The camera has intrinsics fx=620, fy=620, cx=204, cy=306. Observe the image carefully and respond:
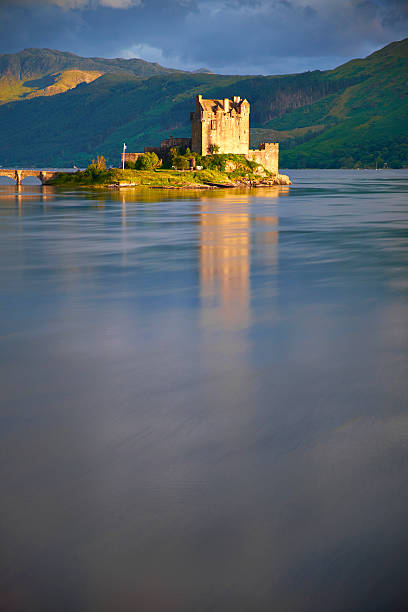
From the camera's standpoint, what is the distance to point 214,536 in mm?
5672

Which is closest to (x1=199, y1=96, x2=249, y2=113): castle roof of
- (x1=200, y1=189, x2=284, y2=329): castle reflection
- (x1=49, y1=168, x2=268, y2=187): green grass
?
(x1=49, y1=168, x2=268, y2=187): green grass

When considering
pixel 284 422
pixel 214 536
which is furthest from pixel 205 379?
pixel 214 536

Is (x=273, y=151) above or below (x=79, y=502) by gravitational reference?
above

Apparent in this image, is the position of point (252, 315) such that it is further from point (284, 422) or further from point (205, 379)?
point (284, 422)

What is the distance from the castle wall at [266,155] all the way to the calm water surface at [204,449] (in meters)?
91.0

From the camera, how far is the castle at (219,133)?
100 metres

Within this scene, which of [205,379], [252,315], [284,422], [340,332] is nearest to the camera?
[284,422]

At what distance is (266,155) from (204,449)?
105 m

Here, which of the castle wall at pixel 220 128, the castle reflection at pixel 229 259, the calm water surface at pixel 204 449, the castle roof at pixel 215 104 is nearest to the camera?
the calm water surface at pixel 204 449

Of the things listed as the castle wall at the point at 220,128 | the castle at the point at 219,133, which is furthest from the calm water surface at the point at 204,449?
the castle at the point at 219,133

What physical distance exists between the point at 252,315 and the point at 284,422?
672 cm

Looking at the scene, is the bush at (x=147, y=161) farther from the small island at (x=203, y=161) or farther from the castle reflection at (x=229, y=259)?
the castle reflection at (x=229, y=259)

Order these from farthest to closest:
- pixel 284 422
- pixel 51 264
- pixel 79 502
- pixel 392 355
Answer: pixel 51 264, pixel 392 355, pixel 284 422, pixel 79 502

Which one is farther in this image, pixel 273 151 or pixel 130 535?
pixel 273 151
